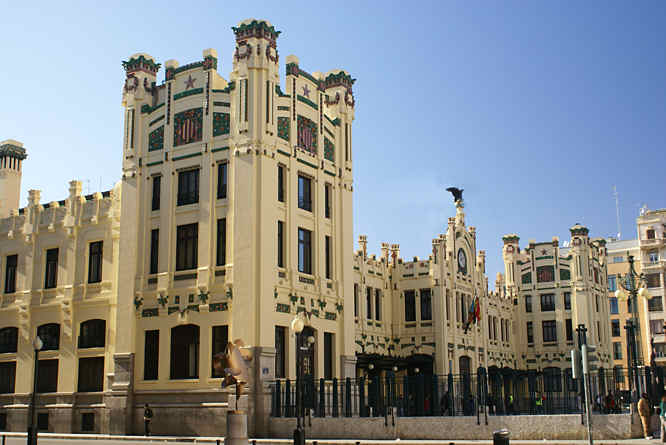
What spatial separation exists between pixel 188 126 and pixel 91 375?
1344cm

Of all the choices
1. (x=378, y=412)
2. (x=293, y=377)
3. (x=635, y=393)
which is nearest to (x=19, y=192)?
(x=293, y=377)

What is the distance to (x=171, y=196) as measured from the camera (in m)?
37.7

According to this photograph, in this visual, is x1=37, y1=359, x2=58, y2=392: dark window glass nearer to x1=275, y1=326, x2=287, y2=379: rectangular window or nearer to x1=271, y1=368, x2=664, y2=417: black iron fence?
x1=275, y1=326, x2=287, y2=379: rectangular window

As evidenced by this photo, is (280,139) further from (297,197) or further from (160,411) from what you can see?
(160,411)

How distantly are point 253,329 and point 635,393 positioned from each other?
49.2 feet

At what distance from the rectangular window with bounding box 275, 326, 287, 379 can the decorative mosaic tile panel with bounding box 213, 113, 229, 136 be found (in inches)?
364

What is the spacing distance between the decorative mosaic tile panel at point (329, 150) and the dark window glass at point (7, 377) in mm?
20313

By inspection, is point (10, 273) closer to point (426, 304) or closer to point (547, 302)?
point (426, 304)

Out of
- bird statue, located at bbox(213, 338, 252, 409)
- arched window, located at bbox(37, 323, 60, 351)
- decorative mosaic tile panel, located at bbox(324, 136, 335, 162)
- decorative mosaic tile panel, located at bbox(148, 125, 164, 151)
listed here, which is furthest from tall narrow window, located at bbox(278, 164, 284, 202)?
arched window, located at bbox(37, 323, 60, 351)

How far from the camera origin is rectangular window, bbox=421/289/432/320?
179 ft

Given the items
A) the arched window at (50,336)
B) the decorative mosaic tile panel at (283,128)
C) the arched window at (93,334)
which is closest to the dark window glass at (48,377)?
the arched window at (50,336)

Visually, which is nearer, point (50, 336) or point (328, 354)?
point (328, 354)

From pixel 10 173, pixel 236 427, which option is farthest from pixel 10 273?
pixel 236 427

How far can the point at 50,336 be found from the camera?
42.3 m
